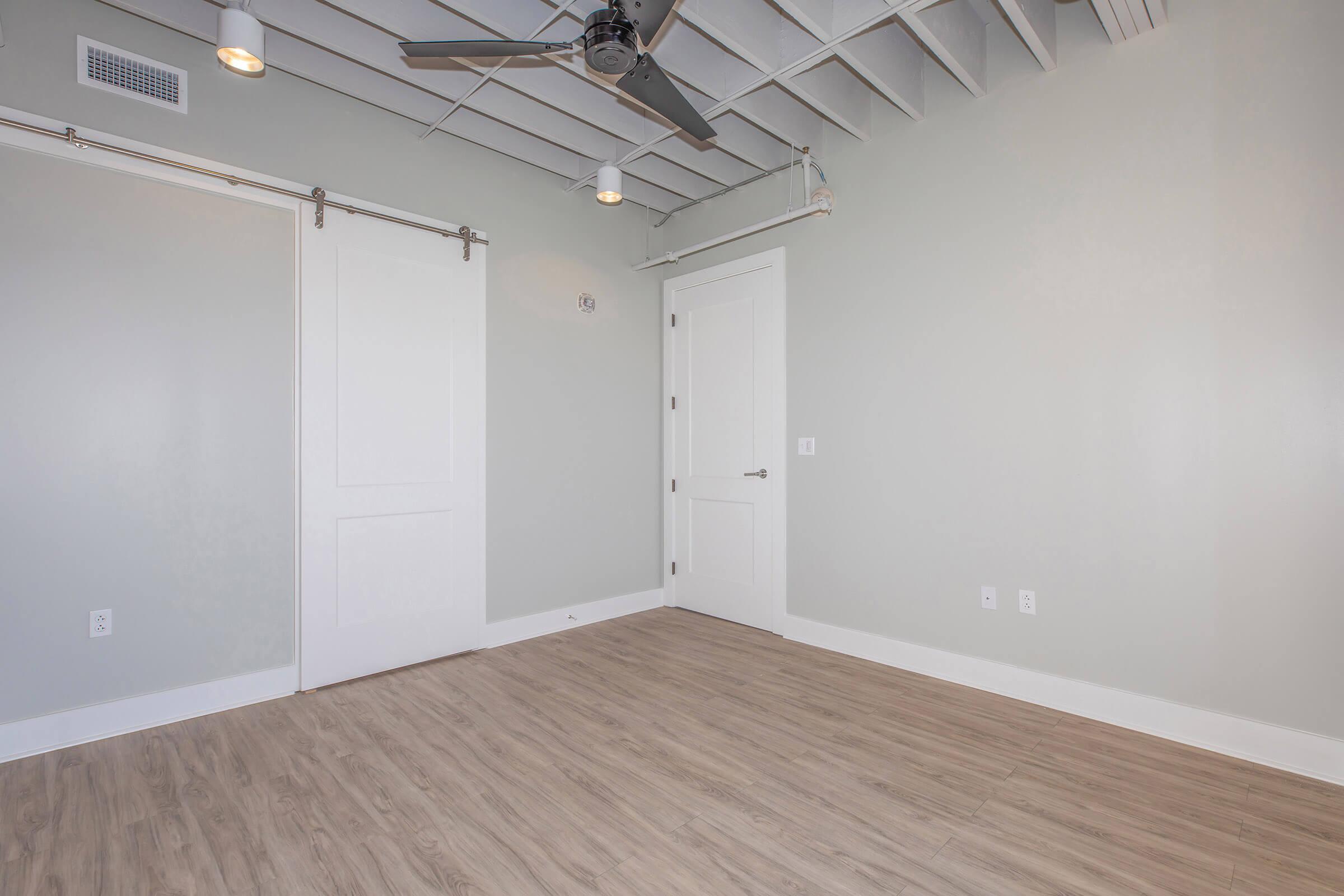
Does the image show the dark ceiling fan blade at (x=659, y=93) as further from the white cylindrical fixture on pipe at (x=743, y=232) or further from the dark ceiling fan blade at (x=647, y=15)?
the white cylindrical fixture on pipe at (x=743, y=232)

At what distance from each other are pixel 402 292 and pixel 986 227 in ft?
10.3

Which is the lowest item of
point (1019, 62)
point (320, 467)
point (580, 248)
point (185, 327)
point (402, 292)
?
point (320, 467)

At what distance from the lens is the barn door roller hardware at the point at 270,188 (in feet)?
8.11

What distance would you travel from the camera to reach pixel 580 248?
14.2 feet

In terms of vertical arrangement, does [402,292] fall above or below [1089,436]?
above

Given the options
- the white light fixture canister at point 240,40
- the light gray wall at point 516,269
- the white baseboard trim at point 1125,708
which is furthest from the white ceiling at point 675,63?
the white baseboard trim at point 1125,708

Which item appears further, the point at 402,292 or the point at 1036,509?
the point at 402,292

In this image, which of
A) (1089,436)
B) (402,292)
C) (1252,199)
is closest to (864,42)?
(1252,199)

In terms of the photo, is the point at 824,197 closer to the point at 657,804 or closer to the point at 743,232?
the point at 743,232

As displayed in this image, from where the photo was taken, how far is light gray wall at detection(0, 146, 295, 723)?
7.95ft

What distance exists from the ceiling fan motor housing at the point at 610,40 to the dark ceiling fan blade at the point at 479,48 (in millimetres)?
80

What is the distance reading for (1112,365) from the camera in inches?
106

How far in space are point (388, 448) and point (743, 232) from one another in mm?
2562

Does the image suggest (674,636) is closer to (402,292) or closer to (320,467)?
(320,467)
